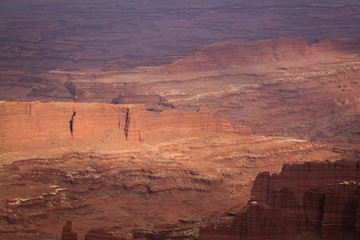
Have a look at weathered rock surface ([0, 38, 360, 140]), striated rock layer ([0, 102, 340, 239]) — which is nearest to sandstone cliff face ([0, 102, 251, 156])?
striated rock layer ([0, 102, 340, 239])

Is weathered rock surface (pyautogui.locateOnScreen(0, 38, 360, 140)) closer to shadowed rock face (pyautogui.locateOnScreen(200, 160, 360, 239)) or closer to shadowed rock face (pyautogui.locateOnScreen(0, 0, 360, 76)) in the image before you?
shadowed rock face (pyautogui.locateOnScreen(0, 0, 360, 76))

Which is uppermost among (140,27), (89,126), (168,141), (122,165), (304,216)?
(304,216)

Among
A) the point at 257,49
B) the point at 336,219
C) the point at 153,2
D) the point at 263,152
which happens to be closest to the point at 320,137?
the point at 263,152

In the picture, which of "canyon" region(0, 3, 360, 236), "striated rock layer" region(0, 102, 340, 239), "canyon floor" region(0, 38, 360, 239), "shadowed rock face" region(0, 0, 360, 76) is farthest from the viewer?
"shadowed rock face" region(0, 0, 360, 76)

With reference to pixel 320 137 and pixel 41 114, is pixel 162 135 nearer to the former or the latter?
pixel 41 114

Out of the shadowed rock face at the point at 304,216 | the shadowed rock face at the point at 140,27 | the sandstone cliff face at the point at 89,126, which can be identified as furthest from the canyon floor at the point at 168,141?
the shadowed rock face at the point at 140,27

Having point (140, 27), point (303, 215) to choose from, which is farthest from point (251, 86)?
point (140, 27)

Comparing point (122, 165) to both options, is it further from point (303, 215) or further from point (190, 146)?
point (303, 215)

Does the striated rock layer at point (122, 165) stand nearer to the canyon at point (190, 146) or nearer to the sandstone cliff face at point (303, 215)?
the canyon at point (190, 146)
